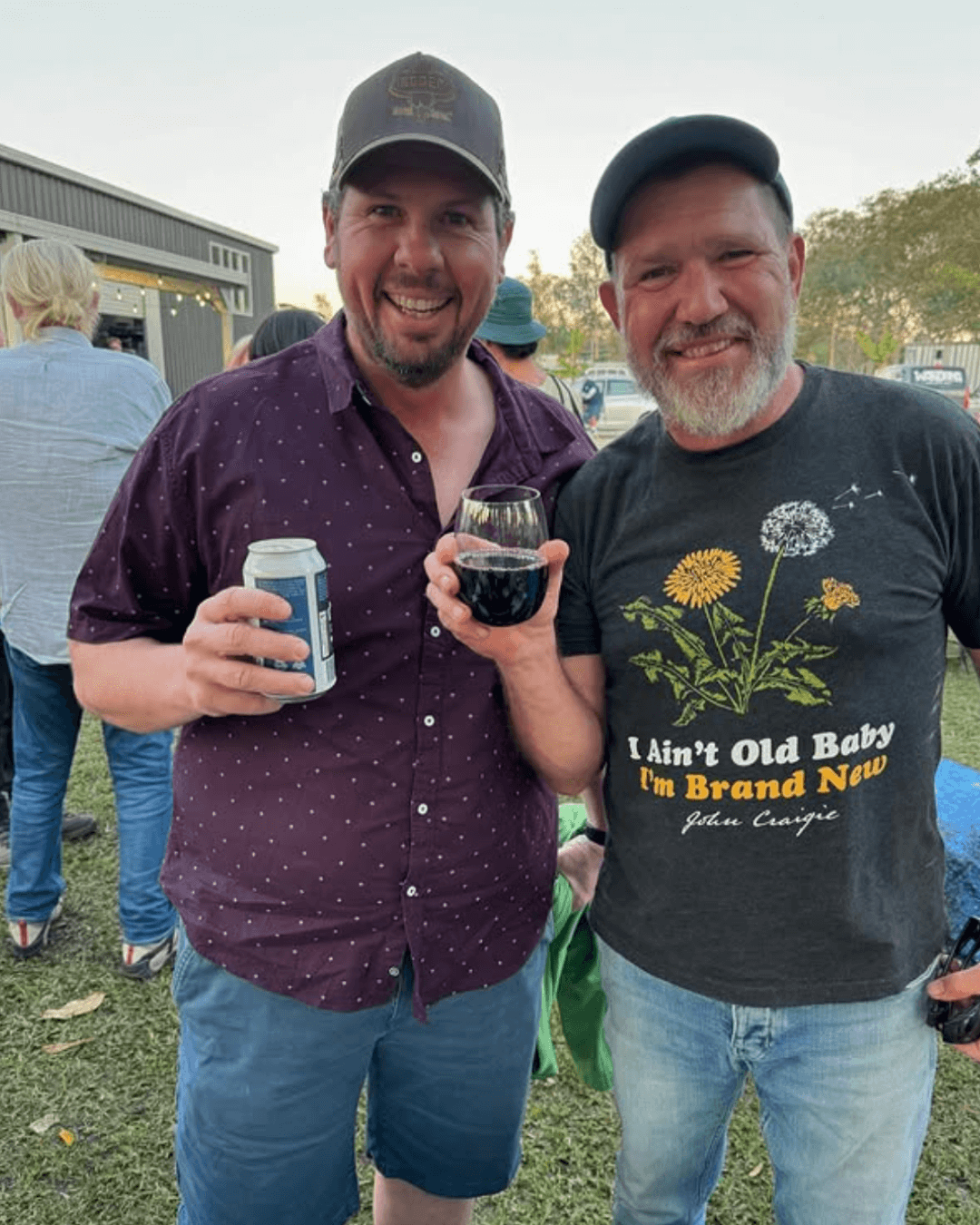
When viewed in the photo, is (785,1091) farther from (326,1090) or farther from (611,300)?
(611,300)

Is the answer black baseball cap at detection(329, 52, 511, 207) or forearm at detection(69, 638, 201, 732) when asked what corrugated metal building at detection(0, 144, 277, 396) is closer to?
black baseball cap at detection(329, 52, 511, 207)

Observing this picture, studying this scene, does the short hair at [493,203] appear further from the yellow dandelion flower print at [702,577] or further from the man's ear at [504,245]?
the yellow dandelion flower print at [702,577]

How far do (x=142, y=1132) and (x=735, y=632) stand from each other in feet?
7.65

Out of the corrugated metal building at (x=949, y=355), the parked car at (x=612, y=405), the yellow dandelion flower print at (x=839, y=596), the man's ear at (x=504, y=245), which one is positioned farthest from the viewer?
the corrugated metal building at (x=949, y=355)

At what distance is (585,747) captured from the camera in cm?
151

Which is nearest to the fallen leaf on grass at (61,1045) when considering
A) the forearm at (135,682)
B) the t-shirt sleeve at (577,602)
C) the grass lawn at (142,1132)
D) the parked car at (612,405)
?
the grass lawn at (142,1132)

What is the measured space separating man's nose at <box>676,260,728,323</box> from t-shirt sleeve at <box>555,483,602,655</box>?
38 cm

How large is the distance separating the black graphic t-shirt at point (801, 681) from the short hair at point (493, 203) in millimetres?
558

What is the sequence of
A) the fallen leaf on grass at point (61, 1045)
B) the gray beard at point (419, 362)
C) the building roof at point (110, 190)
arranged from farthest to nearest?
the building roof at point (110, 190) < the fallen leaf on grass at point (61, 1045) < the gray beard at point (419, 362)

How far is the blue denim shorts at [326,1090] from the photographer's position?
1440 mm

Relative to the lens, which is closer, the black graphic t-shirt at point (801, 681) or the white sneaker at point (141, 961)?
the black graphic t-shirt at point (801, 681)

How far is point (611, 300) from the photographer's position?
160 centimetres

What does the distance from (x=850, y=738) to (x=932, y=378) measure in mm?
22503

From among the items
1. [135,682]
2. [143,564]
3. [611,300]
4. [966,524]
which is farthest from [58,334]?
[966,524]
